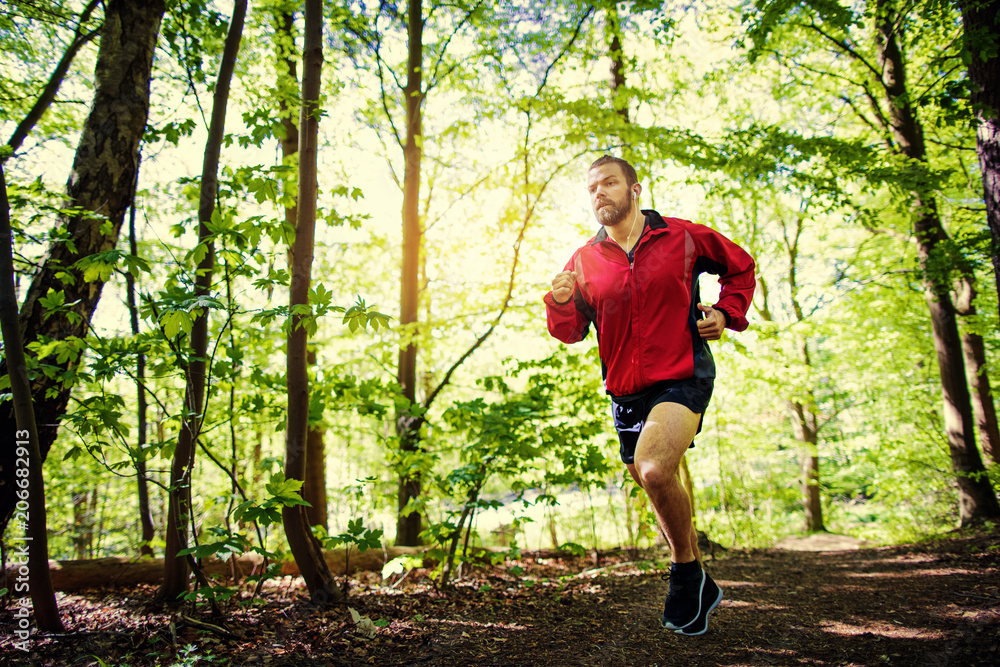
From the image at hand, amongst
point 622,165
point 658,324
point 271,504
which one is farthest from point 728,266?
point 271,504

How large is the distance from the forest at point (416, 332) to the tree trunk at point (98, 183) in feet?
0.07

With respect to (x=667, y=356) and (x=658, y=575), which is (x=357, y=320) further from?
(x=658, y=575)

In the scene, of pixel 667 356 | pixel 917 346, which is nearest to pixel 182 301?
pixel 667 356

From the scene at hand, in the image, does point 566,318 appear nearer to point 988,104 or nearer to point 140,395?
point 140,395

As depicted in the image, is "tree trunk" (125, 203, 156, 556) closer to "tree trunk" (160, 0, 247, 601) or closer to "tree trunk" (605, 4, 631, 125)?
"tree trunk" (160, 0, 247, 601)

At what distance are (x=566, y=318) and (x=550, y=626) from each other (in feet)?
6.92

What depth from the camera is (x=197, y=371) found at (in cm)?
313

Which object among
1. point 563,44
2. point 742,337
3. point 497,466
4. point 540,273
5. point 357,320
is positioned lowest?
point 497,466

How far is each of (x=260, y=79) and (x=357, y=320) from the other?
534 centimetres

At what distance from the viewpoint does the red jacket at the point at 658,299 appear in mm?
2381

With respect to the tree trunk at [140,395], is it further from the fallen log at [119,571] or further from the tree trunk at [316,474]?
the tree trunk at [316,474]

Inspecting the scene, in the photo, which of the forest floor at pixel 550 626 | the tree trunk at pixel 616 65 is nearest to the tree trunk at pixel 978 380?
the forest floor at pixel 550 626

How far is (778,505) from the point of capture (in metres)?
16.5

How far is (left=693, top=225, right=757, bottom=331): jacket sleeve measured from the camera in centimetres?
253
